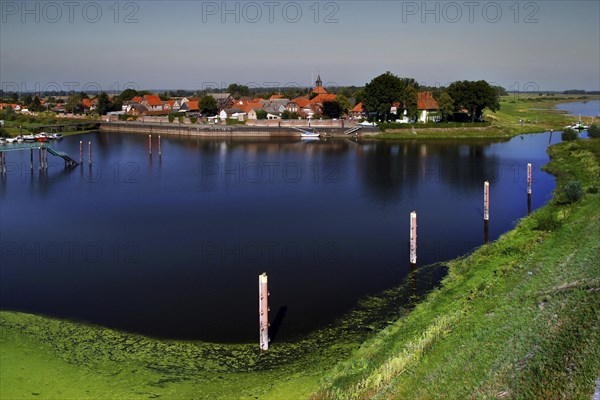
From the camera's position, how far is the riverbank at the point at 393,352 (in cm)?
926

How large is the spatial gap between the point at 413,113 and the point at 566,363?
2503 inches

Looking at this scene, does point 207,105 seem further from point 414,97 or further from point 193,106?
point 414,97

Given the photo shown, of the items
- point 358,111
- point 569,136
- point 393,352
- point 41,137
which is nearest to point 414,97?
point 358,111

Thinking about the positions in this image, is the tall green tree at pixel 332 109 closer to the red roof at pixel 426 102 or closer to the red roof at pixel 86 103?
the red roof at pixel 426 102

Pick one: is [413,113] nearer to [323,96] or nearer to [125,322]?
[323,96]

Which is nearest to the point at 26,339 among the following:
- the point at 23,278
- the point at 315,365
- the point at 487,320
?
the point at 23,278

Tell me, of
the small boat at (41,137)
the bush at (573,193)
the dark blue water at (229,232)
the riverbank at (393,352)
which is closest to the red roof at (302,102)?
the small boat at (41,137)

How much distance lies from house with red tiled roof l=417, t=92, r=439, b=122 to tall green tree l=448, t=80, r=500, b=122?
3.21m

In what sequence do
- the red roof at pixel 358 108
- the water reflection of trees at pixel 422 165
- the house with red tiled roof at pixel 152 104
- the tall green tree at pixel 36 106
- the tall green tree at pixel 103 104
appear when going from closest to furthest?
the water reflection of trees at pixel 422 165
the red roof at pixel 358 108
the house with red tiled roof at pixel 152 104
the tall green tree at pixel 103 104
the tall green tree at pixel 36 106

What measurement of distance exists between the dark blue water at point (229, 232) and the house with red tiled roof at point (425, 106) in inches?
1012

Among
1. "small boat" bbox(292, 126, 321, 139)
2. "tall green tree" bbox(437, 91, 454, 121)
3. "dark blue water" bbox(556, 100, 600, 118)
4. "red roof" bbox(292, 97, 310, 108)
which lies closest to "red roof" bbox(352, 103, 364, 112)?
"red roof" bbox(292, 97, 310, 108)

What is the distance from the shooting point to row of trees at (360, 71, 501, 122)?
225 ft

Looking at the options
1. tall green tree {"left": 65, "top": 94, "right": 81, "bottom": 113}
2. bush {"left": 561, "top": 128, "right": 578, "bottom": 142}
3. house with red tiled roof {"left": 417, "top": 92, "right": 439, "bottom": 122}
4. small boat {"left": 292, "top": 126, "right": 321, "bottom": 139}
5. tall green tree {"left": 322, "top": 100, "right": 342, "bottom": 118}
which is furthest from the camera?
tall green tree {"left": 65, "top": 94, "right": 81, "bottom": 113}

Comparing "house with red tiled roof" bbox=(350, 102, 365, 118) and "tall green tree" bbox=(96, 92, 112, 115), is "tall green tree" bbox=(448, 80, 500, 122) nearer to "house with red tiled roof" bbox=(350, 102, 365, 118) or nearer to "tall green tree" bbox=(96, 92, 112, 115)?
"house with red tiled roof" bbox=(350, 102, 365, 118)
